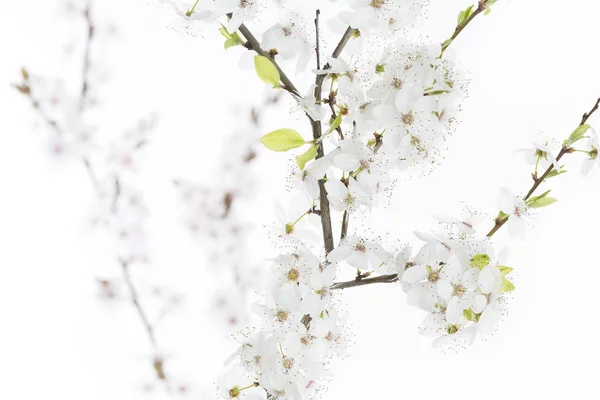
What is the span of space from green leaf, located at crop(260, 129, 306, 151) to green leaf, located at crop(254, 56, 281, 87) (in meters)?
0.04

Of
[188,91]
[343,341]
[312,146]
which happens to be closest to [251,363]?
[343,341]

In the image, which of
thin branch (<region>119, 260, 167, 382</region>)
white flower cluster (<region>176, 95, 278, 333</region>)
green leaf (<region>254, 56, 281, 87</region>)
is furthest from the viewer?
white flower cluster (<region>176, 95, 278, 333</region>)

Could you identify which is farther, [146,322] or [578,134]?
[146,322]

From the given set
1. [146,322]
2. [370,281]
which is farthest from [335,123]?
[146,322]

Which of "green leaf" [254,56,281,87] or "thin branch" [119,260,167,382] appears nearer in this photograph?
"green leaf" [254,56,281,87]

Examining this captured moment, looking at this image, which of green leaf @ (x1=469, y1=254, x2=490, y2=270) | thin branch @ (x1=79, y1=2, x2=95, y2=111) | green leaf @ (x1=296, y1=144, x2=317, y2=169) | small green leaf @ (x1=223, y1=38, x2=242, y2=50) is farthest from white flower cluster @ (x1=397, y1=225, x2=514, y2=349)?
thin branch @ (x1=79, y1=2, x2=95, y2=111)

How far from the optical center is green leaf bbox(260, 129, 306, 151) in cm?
56

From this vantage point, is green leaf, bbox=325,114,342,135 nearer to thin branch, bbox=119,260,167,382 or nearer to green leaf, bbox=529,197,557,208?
green leaf, bbox=529,197,557,208

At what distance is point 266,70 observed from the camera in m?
0.53

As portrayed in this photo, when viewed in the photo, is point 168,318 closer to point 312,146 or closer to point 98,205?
point 98,205

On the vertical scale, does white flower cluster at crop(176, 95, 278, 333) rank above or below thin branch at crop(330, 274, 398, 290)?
above

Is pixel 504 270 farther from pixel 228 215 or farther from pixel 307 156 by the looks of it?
pixel 228 215

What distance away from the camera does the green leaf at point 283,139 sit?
56 centimetres

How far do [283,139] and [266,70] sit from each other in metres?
0.06
